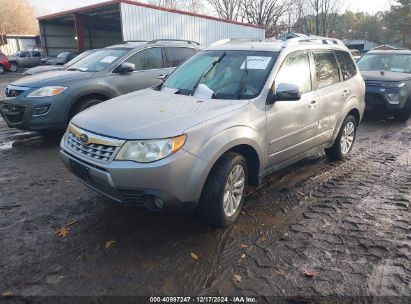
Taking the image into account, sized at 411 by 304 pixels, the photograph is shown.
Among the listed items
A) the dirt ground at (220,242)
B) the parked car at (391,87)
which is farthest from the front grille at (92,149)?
the parked car at (391,87)

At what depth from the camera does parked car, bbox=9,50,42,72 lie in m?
28.5

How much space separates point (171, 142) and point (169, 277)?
3.62 ft

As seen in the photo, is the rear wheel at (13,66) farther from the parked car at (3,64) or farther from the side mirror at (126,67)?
the side mirror at (126,67)

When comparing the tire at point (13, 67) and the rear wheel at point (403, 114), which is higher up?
the tire at point (13, 67)

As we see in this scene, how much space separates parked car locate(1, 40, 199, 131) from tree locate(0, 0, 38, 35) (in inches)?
2378

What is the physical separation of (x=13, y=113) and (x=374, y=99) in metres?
7.98

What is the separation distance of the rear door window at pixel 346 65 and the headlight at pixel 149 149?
3441 millimetres

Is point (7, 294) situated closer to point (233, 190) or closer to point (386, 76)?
point (233, 190)

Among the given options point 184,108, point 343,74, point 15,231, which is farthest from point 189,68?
point 15,231

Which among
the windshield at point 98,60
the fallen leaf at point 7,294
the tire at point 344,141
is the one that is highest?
the windshield at point 98,60

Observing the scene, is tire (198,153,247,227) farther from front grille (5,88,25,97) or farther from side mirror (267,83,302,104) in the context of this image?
front grille (5,88,25,97)

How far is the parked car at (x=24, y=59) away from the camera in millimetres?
28469

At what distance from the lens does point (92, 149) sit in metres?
3.28

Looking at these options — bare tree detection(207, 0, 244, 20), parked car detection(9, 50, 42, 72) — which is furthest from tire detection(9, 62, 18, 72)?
bare tree detection(207, 0, 244, 20)
